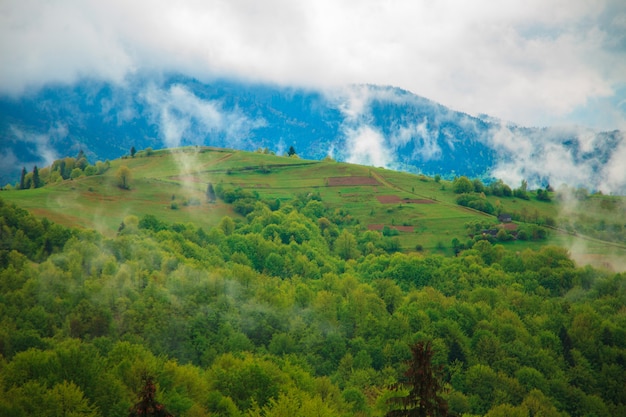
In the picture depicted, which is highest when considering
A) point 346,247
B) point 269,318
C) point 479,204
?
point 479,204

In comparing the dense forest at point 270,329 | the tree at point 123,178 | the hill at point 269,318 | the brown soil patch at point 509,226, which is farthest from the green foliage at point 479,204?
the tree at point 123,178

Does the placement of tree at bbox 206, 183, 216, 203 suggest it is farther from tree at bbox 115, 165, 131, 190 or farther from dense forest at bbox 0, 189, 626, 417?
dense forest at bbox 0, 189, 626, 417

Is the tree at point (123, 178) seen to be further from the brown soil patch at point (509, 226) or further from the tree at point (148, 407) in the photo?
the tree at point (148, 407)

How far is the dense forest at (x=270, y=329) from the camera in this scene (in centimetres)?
5184

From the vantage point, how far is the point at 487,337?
90750 millimetres

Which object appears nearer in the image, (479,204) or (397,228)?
(397,228)

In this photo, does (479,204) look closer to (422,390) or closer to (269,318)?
(269,318)

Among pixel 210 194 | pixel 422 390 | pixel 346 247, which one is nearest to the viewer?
pixel 422 390

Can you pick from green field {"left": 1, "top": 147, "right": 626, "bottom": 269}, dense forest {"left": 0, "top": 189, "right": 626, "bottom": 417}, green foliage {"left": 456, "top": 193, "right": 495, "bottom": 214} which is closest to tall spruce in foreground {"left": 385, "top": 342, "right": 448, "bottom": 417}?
dense forest {"left": 0, "top": 189, "right": 626, "bottom": 417}

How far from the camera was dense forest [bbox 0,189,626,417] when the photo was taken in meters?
51.8

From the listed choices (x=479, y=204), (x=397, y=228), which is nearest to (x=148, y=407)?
(x=397, y=228)

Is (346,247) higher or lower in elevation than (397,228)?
lower

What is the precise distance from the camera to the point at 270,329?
90.7 metres

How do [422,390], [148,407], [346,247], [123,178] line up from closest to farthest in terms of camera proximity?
[148,407], [422,390], [346,247], [123,178]
